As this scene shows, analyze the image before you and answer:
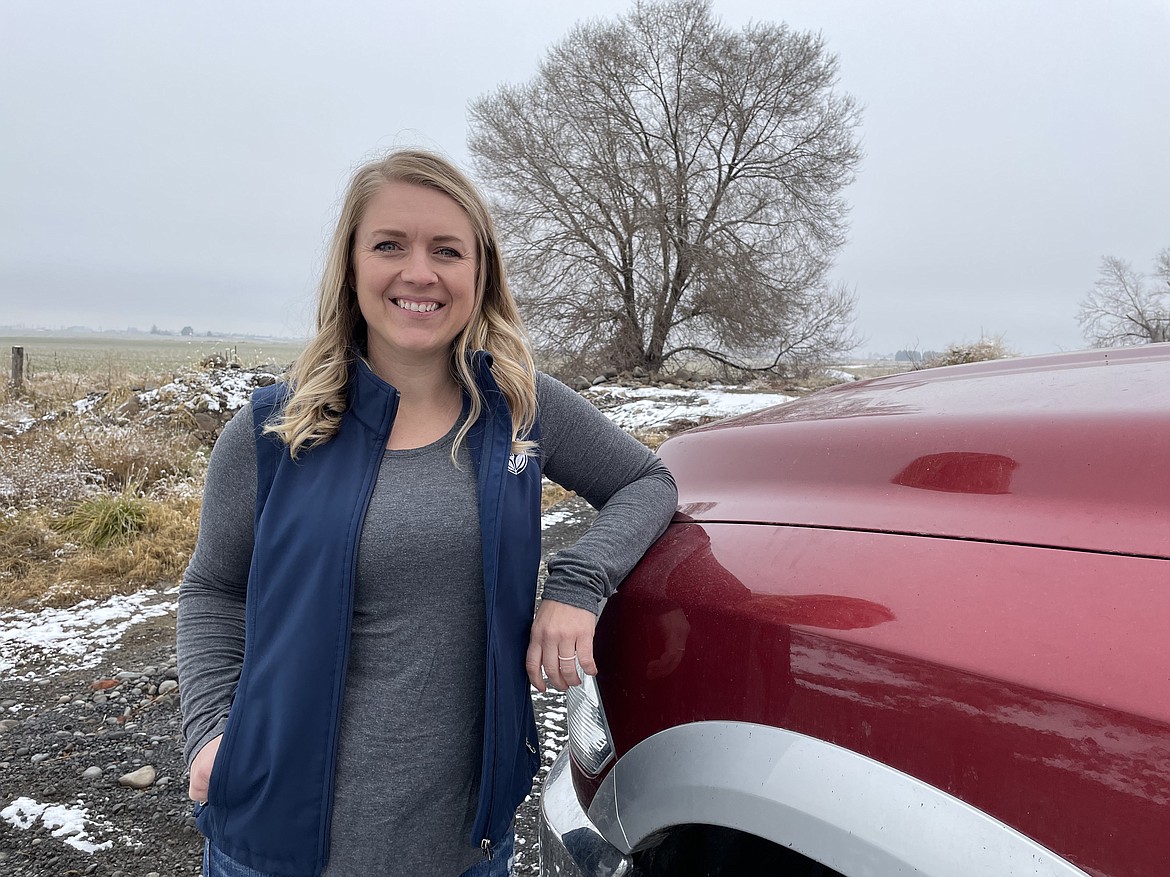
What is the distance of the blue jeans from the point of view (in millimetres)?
1420

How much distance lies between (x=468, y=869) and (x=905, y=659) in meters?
1.05

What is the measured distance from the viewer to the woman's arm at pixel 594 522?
1367mm

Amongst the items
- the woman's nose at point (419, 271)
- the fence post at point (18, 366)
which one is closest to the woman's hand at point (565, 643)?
the woman's nose at point (419, 271)

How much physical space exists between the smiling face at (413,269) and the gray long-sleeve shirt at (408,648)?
0.26m

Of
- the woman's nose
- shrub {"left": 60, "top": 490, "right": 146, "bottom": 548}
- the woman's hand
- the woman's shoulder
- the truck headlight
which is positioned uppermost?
the woman's nose

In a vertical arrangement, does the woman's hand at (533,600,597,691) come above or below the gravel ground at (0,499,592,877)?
above

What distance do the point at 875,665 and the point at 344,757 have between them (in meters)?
0.97

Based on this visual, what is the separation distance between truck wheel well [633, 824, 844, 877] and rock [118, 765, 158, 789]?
87.2 inches

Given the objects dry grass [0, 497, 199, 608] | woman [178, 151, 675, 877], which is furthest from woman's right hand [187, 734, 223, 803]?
dry grass [0, 497, 199, 608]

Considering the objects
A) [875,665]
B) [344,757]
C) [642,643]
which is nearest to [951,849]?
[875,665]

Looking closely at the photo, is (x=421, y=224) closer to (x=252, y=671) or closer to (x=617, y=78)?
(x=252, y=671)

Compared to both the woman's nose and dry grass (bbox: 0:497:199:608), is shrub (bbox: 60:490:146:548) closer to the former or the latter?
dry grass (bbox: 0:497:199:608)

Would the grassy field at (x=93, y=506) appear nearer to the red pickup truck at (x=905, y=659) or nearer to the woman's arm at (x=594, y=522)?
the woman's arm at (x=594, y=522)

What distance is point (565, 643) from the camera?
1355 mm
